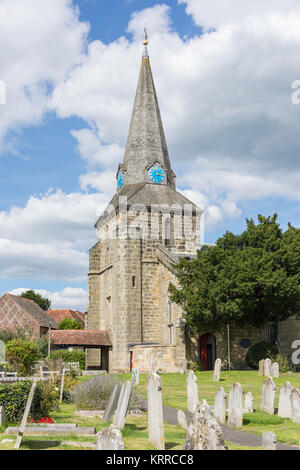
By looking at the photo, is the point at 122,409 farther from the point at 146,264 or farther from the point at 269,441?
the point at 146,264

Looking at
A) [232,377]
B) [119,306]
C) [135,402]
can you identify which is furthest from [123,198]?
[135,402]

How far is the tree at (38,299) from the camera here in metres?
79.5

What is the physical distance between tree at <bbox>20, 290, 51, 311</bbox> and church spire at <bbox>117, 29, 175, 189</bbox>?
38.3m

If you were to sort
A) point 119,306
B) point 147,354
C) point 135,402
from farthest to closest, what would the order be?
1. point 119,306
2. point 147,354
3. point 135,402

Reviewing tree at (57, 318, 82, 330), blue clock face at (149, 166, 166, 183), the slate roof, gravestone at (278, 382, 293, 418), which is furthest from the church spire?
gravestone at (278, 382, 293, 418)

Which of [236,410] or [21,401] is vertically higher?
[21,401]

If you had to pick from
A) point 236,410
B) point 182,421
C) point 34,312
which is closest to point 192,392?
point 236,410

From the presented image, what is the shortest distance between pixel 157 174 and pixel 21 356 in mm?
23740

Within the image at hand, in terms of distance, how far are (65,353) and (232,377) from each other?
1494 cm

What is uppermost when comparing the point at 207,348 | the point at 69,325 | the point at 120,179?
the point at 120,179

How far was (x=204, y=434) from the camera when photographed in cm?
720

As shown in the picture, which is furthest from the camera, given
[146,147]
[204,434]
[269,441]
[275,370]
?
[146,147]
